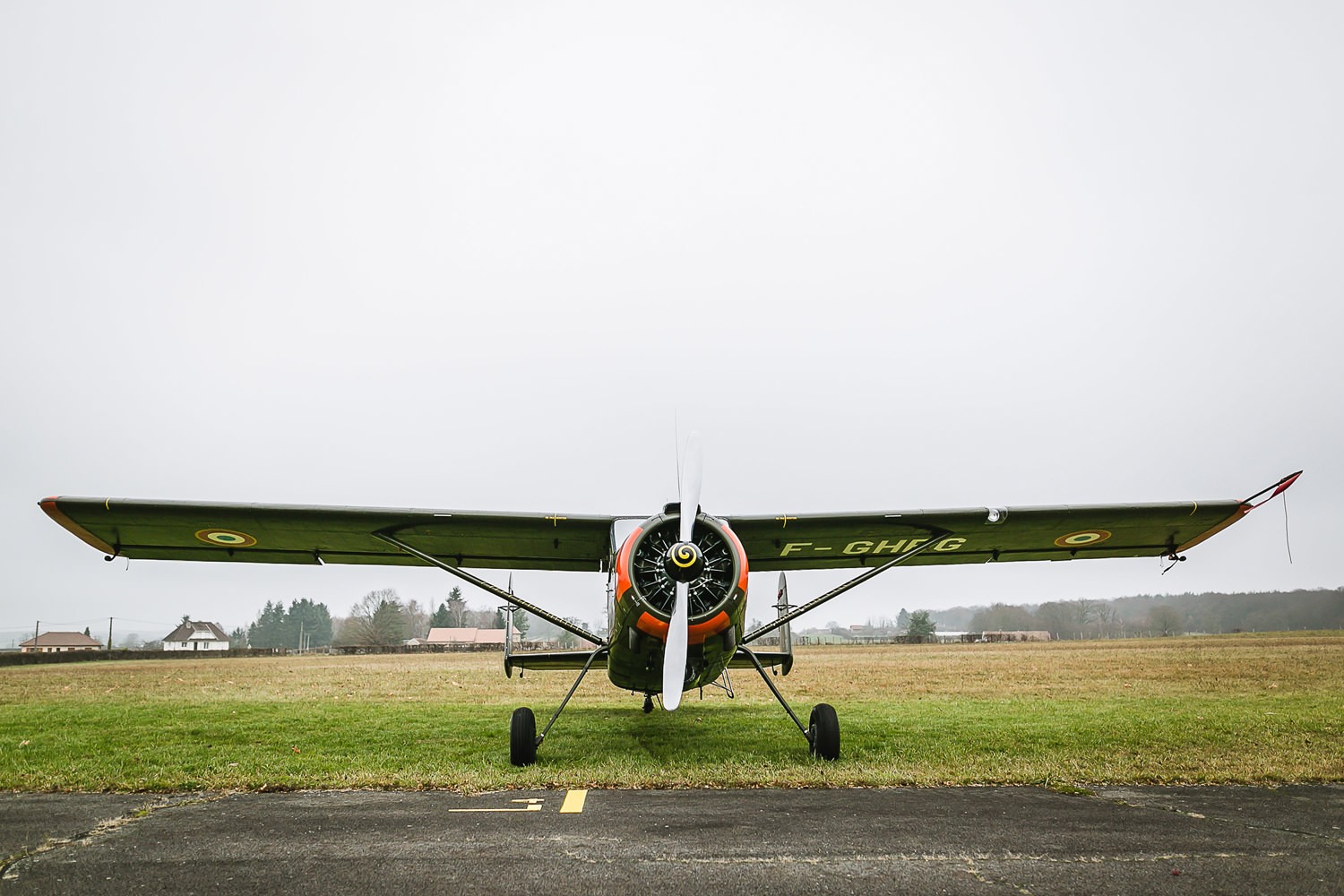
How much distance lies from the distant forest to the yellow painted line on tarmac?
44.6 m

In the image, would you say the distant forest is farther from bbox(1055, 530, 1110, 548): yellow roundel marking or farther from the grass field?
bbox(1055, 530, 1110, 548): yellow roundel marking

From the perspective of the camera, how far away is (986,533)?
1128 cm

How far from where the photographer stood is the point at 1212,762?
27.6 ft

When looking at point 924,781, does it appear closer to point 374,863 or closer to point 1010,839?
point 1010,839

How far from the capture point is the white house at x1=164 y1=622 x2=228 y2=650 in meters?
106

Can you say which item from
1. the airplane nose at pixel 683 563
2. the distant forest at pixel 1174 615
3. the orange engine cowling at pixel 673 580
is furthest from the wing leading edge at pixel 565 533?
the distant forest at pixel 1174 615

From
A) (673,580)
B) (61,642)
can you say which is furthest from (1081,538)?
(61,642)

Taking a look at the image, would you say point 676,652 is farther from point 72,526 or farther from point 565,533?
point 72,526

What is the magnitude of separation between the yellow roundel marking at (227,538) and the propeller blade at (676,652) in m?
6.35

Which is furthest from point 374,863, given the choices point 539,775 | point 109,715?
point 109,715

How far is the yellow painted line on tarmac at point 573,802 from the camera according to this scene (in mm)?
6371

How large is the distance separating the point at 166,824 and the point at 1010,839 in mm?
6136

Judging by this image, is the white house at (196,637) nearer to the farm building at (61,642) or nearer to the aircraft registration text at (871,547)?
the farm building at (61,642)

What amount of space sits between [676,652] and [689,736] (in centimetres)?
417
